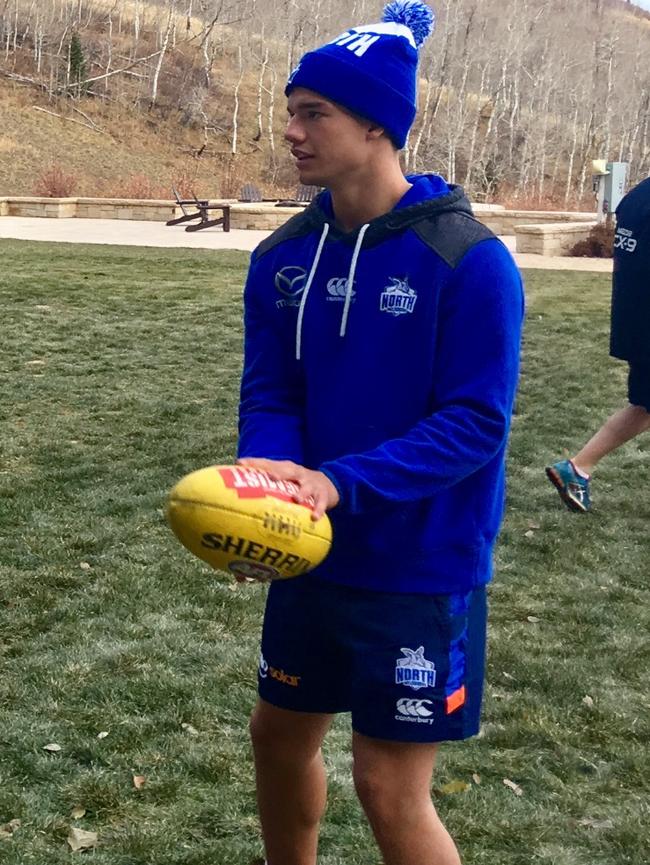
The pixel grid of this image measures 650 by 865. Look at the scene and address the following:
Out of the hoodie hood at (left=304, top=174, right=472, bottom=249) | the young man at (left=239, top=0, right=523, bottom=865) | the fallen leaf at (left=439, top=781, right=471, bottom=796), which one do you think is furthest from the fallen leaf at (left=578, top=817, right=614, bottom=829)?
the hoodie hood at (left=304, top=174, right=472, bottom=249)

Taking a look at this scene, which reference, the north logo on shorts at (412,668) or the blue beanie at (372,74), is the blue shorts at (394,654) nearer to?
the north logo on shorts at (412,668)

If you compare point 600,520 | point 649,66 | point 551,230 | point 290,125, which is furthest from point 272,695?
point 649,66

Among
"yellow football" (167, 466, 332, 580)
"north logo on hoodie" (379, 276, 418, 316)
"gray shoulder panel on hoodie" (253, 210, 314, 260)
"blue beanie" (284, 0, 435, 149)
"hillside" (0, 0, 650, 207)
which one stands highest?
"hillside" (0, 0, 650, 207)

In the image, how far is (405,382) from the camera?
7.02ft

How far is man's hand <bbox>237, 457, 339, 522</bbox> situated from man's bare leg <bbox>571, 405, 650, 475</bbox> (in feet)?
14.1

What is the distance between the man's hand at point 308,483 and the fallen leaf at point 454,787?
67.1 inches

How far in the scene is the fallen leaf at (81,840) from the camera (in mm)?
3049

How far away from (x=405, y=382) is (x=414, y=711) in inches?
24.6

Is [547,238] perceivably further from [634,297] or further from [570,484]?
[634,297]

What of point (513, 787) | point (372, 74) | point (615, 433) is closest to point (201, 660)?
point (513, 787)

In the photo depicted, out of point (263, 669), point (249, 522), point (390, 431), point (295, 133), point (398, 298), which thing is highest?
point (295, 133)

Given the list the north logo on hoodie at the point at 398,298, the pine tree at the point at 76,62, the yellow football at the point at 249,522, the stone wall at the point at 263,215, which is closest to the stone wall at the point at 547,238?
the stone wall at the point at 263,215

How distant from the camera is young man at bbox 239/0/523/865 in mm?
2064

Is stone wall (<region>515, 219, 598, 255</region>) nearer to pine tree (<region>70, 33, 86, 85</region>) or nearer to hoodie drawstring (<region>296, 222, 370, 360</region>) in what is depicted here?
hoodie drawstring (<region>296, 222, 370, 360</region>)
